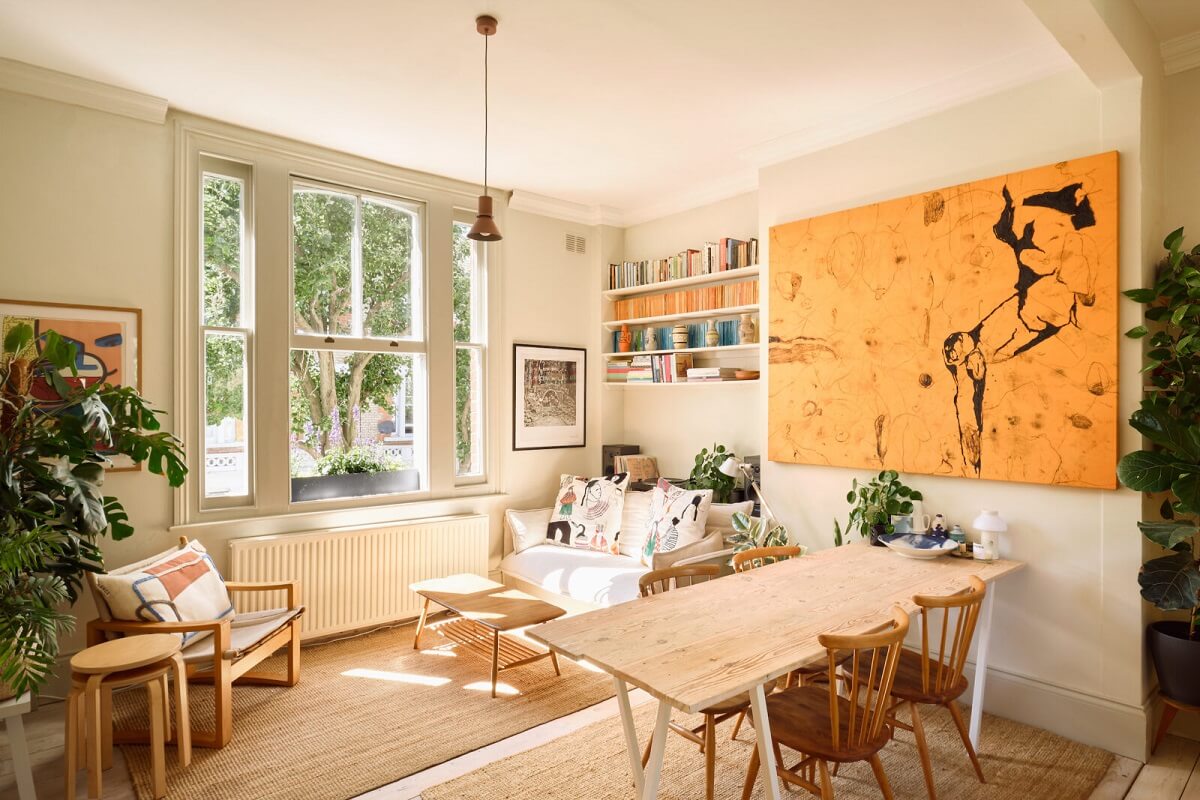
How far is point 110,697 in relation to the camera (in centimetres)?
267

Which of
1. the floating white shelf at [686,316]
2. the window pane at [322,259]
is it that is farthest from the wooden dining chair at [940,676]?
the window pane at [322,259]

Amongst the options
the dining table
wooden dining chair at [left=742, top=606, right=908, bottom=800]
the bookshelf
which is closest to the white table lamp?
the dining table

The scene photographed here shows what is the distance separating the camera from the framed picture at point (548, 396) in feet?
17.1

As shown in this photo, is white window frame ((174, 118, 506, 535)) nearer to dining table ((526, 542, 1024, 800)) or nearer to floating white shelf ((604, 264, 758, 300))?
floating white shelf ((604, 264, 758, 300))

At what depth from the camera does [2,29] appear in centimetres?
292

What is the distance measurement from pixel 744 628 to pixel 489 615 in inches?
72.9

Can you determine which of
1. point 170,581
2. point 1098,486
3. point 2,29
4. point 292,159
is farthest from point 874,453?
point 2,29

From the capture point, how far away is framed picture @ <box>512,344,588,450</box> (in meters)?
5.22

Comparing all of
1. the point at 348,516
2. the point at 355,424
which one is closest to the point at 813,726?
the point at 348,516

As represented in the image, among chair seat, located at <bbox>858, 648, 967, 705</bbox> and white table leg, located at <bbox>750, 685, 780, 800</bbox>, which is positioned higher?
white table leg, located at <bbox>750, 685, 780, 800</bbox>

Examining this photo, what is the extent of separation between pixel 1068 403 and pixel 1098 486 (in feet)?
1.26

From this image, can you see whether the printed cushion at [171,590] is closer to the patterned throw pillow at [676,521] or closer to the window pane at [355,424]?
the window pane at [355,424]

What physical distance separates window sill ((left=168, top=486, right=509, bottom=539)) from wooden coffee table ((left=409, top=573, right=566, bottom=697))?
0.53 meters

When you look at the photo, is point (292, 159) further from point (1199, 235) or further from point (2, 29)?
point (1199, 235)
